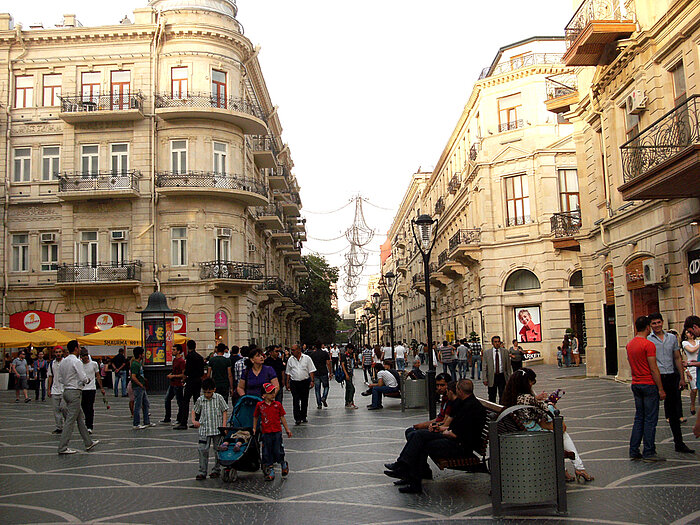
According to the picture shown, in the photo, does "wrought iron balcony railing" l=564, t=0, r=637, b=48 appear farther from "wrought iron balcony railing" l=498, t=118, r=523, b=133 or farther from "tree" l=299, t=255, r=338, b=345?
"tree" l=299, t=255, r=338, b=345

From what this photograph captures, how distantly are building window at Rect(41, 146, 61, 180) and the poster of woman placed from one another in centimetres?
2686

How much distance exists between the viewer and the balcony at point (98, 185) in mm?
37041

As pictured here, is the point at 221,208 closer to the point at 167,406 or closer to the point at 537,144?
the point at 537,144

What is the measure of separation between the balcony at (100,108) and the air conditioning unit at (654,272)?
88.0ft

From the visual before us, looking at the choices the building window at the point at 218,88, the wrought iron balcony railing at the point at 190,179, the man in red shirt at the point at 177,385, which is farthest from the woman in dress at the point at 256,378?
the building window at the point at 218,88

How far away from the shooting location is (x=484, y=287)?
140ft

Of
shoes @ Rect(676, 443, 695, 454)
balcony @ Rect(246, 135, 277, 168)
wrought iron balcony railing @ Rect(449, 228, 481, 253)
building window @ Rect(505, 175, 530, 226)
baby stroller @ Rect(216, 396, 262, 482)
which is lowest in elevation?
shoes @ Rect(676, 443, 695, 454)

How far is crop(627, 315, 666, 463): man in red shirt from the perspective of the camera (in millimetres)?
9883

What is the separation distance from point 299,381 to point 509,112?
30123mm

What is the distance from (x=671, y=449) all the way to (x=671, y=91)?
11308 millimetres

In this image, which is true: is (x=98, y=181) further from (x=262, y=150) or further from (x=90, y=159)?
(x=262, y=150)

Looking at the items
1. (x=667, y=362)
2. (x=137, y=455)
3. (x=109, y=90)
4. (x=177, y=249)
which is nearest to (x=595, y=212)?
(x=667, y=362)

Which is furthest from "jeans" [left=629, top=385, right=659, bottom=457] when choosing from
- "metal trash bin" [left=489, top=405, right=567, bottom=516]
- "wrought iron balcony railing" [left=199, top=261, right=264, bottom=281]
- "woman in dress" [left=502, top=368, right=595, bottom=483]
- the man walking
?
"wrought iron balcony railing" [left=199, top=261, right=264, bottom=281]

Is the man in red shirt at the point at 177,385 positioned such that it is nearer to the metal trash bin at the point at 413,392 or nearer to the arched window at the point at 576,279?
the metal trash bin at the point at 413,392
